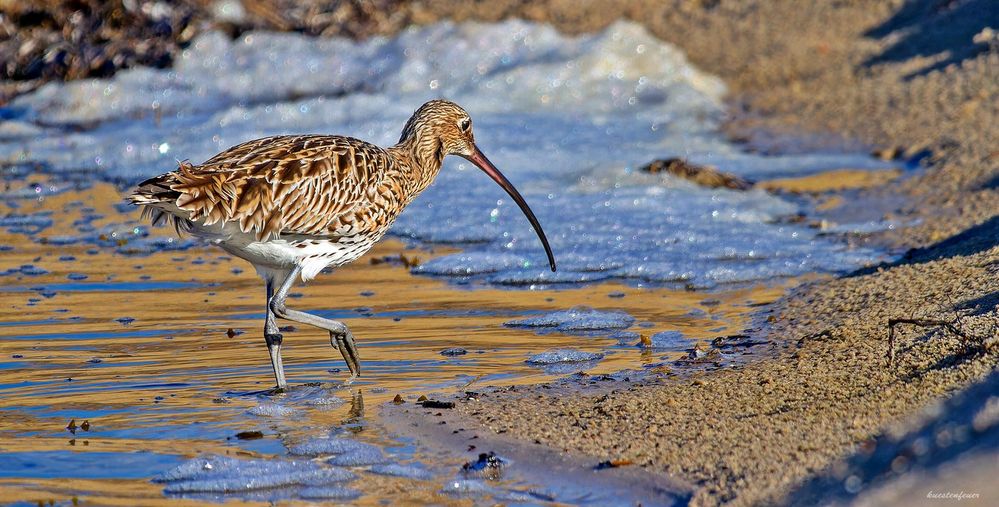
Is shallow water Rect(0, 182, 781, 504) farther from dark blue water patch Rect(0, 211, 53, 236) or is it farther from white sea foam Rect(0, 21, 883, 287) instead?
white sea foam Rect(0, 21, 883, 287)

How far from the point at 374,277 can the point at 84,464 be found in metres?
3.50

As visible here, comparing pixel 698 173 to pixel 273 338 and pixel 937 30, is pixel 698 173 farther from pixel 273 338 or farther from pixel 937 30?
pixel 273 338

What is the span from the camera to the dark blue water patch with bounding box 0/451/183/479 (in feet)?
16.6

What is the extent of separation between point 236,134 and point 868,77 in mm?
6160

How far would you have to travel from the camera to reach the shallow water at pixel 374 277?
5332 mm

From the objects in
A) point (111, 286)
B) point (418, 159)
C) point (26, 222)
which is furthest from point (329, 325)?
point (26, 222)

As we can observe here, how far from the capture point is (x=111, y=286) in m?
8.23

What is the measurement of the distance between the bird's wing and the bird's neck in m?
0.33

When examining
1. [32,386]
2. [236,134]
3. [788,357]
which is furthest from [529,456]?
[236,134]

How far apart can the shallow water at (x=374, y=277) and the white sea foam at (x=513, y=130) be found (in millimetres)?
37

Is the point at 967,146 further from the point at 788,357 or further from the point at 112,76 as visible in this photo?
the point at 112,76

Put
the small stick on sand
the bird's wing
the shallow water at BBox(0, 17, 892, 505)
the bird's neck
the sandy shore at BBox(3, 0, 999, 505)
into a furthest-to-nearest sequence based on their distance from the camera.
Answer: the bird's neck < the bird's wing < the small stick on sand < the shallow water at BBox(0, 17, 892, 505) < the sandy shore at BBox(3, 0, 999, 505)

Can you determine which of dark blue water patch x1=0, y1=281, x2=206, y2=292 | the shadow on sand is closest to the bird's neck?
dark blue water patch x1=0, y1=281, x2=206, y2=292

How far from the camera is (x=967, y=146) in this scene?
10.4 m
